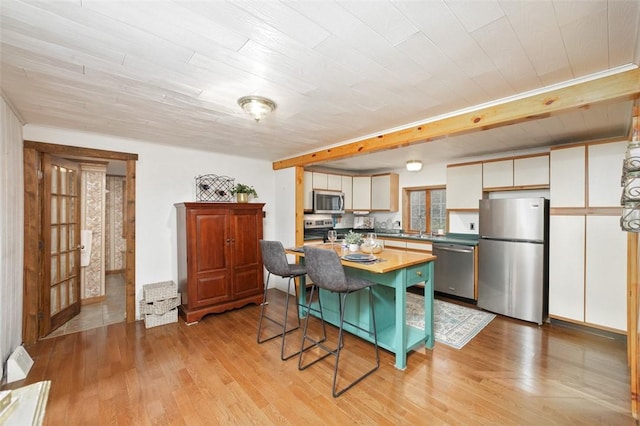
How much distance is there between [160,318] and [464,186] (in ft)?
15.9

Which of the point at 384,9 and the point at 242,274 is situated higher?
the point at 384,9

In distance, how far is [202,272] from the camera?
353 cm

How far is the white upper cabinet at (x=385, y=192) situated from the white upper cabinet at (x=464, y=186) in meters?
1.13

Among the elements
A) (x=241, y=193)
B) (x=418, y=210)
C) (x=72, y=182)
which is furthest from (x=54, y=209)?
(x=418, y=210)

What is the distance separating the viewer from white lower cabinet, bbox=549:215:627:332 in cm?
291

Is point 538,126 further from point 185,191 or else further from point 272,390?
point 185,191

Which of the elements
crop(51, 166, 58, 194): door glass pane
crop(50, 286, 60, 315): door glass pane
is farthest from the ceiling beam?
crop(50, 286, 60, 315): door glass pane

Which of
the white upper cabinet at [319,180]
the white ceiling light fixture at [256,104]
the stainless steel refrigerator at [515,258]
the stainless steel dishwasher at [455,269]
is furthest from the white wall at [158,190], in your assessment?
the stainless steel refrigerator at [515,258]

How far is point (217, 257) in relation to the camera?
3.65m

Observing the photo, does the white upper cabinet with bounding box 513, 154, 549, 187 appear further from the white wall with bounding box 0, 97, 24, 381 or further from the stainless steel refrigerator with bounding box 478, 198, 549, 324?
the white wall with bounding box 0, 97, 24, 381

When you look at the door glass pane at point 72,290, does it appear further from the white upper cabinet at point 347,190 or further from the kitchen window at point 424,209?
the kitchen window at point 424,209

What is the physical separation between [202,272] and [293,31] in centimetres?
308

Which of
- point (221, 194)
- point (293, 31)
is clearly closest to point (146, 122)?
point (221, 194)

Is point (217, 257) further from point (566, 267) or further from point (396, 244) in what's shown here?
point (566, 267)
